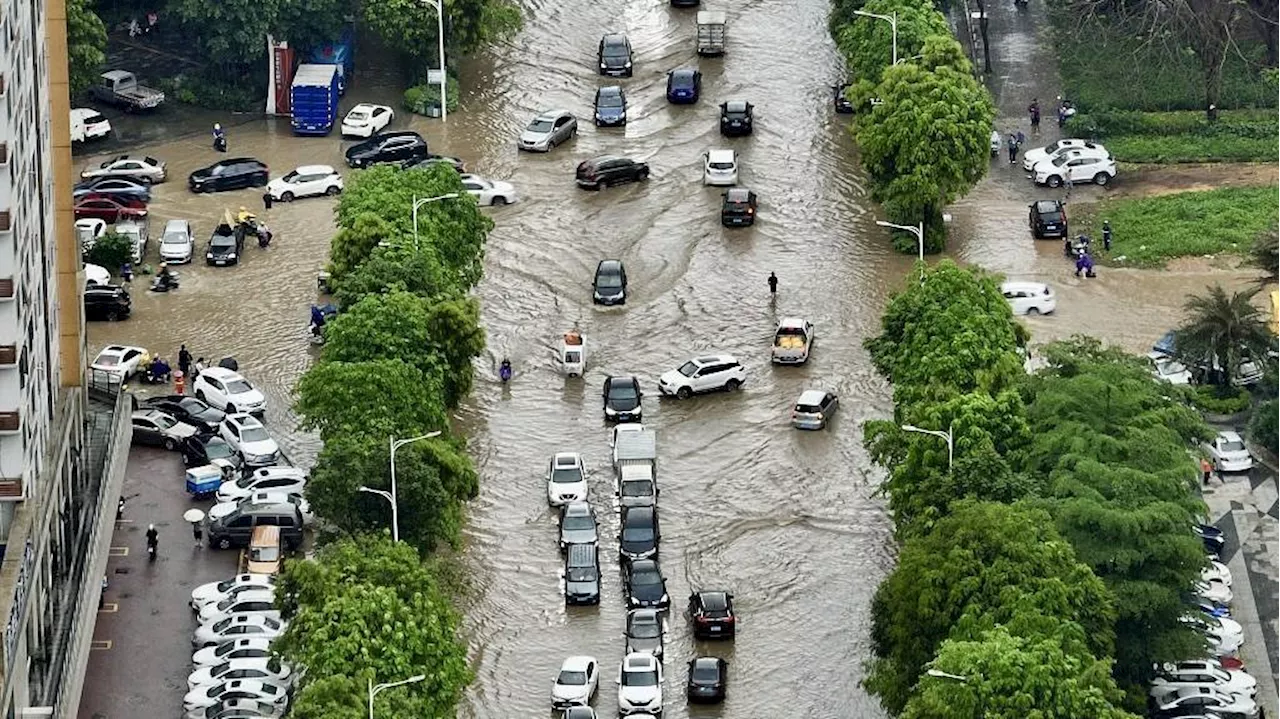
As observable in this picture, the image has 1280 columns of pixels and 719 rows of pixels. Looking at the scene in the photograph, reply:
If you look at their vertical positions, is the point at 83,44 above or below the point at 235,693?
above

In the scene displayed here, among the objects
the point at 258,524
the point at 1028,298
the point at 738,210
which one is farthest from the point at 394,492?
the point at 738,210

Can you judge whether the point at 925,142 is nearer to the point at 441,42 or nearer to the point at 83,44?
the point at 441,42

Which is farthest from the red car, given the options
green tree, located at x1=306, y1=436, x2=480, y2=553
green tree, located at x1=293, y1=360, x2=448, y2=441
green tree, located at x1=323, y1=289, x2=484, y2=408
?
green tree, located at x1=306, y1=436, x2=480, y2=553

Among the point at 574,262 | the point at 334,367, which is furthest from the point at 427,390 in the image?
the point at 574,262

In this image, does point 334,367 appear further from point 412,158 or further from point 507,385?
point 412,158

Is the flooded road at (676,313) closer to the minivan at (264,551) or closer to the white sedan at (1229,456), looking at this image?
the minivan at (264,551)

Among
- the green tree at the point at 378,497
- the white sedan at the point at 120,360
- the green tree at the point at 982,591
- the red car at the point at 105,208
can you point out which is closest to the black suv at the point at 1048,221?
the red car at the point at 105,208
